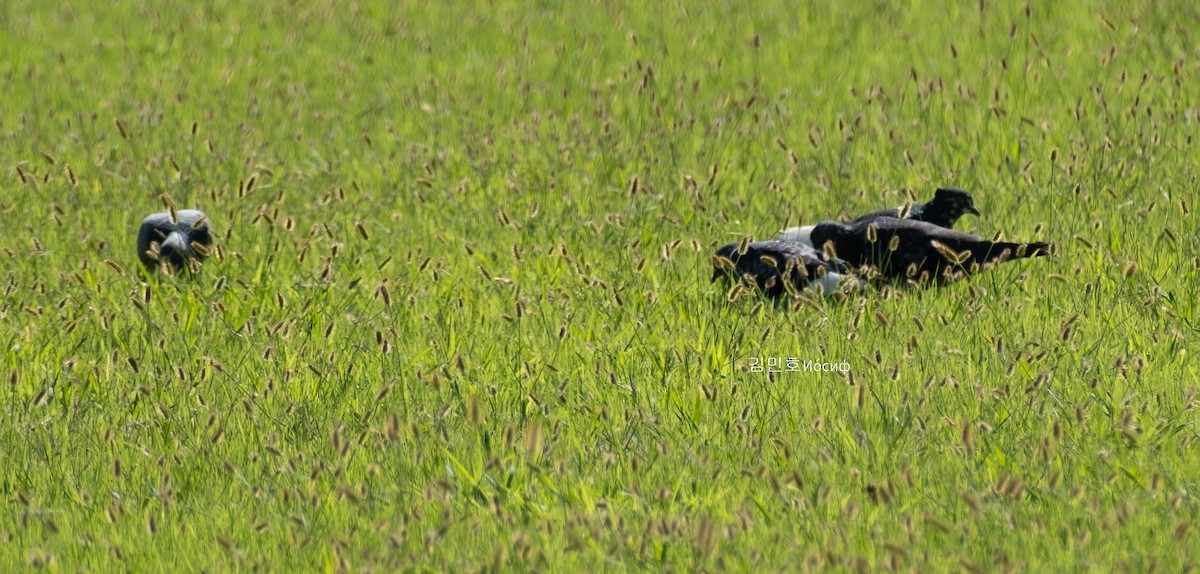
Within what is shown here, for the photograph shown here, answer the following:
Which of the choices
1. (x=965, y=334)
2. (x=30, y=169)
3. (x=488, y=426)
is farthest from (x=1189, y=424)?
(x=30, y=169)

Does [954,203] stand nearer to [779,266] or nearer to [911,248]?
[911,248]

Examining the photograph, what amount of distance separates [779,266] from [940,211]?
3.66ft

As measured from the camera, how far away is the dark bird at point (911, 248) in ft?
21.9

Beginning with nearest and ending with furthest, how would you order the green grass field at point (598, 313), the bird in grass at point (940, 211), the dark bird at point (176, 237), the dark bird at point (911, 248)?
the green grass field at point (598, 313) → the dark bird at point (911, 248) → the bird in grass at point (940, 211) → the dark bird at point (176, 237)

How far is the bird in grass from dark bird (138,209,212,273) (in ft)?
9.30

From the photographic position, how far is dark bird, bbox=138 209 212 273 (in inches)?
301

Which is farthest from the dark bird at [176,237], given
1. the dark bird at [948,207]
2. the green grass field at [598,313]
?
the dark bird at [948,207]

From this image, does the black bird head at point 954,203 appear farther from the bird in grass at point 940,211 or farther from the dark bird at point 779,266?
the dark bird at point 779,266

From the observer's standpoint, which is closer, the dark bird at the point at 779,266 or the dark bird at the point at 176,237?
the dark bird at the point at 779,266

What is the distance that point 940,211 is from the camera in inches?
299

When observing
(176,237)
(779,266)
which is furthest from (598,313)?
(176,237)

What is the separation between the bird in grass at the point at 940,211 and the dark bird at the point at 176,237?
2.83 meters

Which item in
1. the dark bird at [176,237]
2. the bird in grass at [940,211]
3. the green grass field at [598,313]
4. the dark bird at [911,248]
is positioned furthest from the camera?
the dark bird at [176,237]

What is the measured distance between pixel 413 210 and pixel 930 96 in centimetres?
349
